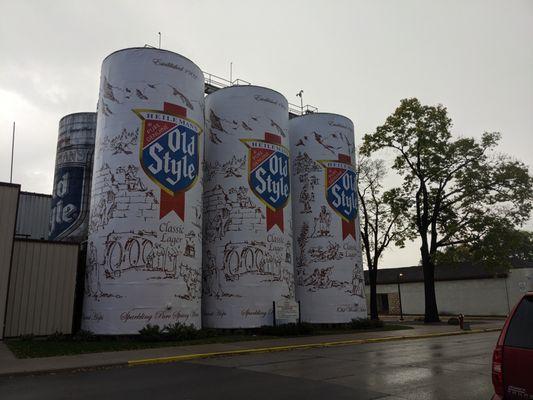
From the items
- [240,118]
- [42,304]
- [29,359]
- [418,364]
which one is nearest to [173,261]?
[42,304]

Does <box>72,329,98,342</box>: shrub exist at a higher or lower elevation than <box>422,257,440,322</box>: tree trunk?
lower

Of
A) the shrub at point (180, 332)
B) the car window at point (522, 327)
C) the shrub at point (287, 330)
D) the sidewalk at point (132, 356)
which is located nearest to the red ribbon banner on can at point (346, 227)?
the shrub at point (287, 330)

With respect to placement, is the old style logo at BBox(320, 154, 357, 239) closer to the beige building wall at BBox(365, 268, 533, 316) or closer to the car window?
the beige building wall at BBox(365, 268, 533, 316)

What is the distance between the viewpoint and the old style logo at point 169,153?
2214cm

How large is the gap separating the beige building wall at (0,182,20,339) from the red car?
20.0 metres

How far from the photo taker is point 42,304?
68.7ft

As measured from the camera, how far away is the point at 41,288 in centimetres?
2111

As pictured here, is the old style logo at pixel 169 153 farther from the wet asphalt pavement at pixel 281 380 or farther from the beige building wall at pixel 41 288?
the wet asphalt pavement at pixel 281 380

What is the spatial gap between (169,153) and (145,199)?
8.84ft

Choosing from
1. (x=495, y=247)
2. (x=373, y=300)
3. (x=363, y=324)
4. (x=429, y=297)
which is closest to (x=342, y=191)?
(x=363, y=324)

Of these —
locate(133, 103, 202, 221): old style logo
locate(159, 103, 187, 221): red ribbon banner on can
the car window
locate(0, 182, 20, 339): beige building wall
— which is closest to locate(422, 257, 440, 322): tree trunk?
locate(133, 103, 202, 221): old style logo

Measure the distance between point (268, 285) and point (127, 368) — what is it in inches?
524

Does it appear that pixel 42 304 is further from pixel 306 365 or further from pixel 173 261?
pixel 306 365

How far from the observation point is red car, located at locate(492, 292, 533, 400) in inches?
180
